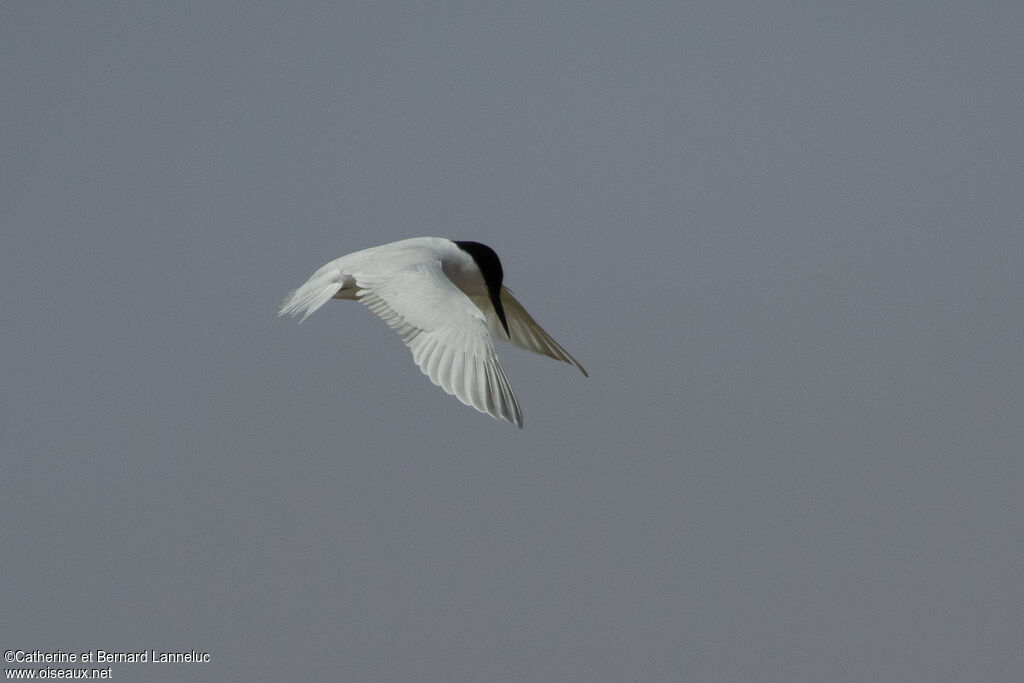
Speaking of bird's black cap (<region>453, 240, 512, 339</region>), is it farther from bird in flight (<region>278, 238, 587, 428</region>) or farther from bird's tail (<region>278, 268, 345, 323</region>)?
bird's tail (<region>278, 268, 345, 323</region>)

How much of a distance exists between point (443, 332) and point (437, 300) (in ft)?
0.50

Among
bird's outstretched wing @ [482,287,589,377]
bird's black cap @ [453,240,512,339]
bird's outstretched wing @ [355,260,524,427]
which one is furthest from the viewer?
bird's outstretched wing @ [482,287,589,377]

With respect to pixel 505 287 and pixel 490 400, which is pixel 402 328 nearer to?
pixel 490 400

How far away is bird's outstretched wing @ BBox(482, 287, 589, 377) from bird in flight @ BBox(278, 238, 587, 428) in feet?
0.27

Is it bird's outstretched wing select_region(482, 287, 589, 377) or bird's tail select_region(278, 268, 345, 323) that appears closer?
bird's tail select_region(278, 268, 345, 323)

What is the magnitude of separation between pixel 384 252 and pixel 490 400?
837 millimetres

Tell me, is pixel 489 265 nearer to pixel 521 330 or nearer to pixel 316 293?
pixel 521 330

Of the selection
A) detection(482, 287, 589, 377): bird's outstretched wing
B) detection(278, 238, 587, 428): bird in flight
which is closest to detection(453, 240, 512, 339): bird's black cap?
detection(278, 238, 587, 428): bird in flight

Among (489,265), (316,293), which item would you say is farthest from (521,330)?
(316,293)

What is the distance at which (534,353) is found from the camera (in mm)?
4223

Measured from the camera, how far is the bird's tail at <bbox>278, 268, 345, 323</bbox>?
3372 millimetres

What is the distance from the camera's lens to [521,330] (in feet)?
13.9

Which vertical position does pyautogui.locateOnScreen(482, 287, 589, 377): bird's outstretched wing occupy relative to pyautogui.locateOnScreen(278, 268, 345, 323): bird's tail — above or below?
below

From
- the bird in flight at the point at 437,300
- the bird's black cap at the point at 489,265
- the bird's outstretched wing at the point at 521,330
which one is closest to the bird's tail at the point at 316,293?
the bird in flight at the point at 437,300
